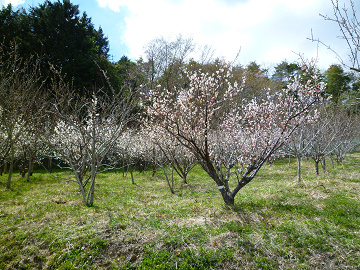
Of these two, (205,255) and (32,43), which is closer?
(205,255)

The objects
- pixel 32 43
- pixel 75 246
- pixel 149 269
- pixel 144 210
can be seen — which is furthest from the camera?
pixel 32 43

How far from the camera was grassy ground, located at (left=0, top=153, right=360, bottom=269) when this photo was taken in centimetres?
350

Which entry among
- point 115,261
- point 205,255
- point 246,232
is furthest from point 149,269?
point 246,232

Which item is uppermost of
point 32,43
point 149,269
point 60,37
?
point 60,37

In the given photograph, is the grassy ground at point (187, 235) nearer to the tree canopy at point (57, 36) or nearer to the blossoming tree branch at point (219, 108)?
the blossoming tree branch at point (219, 108)

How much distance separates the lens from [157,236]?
413 cm

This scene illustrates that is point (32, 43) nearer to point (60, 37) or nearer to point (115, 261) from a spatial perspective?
point (60, 37)

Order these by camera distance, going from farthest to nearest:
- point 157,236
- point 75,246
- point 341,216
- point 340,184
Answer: point 340,184
point 341,216
point 157,236
point 75,246

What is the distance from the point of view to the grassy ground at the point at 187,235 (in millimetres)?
3500

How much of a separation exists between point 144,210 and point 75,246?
89.4 inches

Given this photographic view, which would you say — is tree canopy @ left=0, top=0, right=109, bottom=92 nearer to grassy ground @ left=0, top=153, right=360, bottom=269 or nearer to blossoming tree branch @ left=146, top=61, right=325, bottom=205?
blossoming tree branch @ left=146, top=61, right=325, bottom=205

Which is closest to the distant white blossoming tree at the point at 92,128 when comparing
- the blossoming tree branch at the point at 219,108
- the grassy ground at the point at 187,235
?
the blossoming tree branch at the point at 219,108

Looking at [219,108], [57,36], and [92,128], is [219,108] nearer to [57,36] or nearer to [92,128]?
[92,128]

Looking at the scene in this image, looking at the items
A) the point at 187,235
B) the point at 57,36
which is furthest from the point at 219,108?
the point at 57,36
